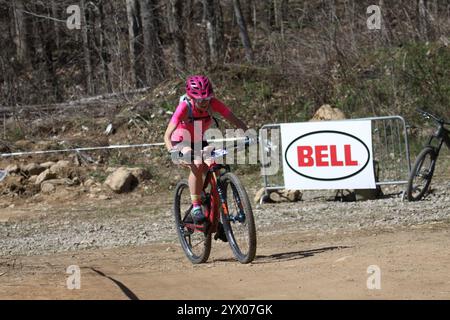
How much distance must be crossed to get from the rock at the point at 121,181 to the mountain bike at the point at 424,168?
6093 mm

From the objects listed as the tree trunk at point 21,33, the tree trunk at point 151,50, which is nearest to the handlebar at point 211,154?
the tree trunk at point 151,50

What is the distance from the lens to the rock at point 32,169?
17.3 metres

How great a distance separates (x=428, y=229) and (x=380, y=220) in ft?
3.92

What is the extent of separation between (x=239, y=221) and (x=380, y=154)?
21.3ft

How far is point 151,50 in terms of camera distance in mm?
22812

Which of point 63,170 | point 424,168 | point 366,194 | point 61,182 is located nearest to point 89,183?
point 61,182

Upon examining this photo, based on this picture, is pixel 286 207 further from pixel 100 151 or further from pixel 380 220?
pixel 100 151

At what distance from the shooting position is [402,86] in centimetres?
1875

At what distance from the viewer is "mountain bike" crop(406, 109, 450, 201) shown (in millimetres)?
12742

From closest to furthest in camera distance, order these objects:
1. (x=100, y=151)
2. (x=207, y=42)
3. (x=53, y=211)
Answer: (x=53, y=211) → (x=100, y=151) → (x=207, y=42)

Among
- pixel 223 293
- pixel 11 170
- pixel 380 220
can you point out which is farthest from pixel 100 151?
pixel 223 293

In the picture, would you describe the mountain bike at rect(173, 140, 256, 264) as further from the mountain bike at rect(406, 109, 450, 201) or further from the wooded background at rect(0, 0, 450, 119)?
the wooded background at rect(0, 0, 450, 119)

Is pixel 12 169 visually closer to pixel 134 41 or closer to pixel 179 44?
pixel 179 44

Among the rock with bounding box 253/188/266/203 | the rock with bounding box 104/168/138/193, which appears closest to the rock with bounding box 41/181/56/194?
the rock with bounding box 104/168/138/193
